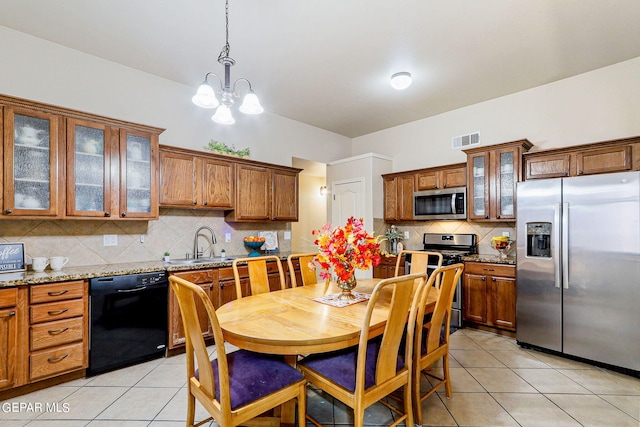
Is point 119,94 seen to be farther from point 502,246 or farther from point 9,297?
point 502,246

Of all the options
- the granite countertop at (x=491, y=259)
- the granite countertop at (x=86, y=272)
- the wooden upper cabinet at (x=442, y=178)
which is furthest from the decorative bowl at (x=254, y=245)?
the granite countertop at (x=491, y=259)

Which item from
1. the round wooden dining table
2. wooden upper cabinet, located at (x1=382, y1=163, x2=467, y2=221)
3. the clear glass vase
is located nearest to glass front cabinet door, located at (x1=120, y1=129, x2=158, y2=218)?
the round wooden dining table

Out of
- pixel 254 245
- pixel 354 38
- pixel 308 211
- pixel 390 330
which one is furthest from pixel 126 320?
pixel 308 211

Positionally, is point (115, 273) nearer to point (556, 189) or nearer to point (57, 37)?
point (57, 37)

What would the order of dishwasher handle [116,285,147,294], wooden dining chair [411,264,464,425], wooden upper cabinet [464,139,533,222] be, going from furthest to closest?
wooden upper cabinet [464,139,533,222] < dishwasher handle [116,285,147,294] < wooden dining chair [411,264,464,425]

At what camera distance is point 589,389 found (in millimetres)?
2400

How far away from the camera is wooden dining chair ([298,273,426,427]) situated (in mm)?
1515

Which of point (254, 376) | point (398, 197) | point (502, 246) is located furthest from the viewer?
point (398, 197)

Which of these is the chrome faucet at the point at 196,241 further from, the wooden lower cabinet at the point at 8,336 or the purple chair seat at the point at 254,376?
the purple chair seat at the point at 254,376

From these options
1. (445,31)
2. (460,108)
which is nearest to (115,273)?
(445,31)

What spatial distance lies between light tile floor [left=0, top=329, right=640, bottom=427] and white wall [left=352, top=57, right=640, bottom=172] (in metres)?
2.51

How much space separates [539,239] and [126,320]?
13.4 feet

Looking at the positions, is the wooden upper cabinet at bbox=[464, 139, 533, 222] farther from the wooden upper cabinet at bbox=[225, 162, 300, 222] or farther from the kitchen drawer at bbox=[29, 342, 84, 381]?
the kitchen drawer at bbox=[29, 342, 84, 381]

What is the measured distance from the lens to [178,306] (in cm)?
301
